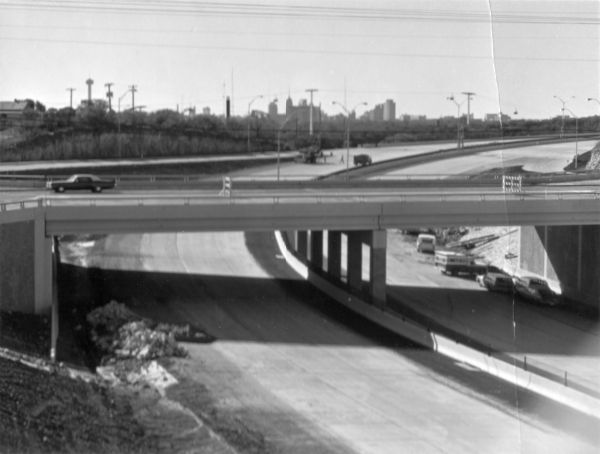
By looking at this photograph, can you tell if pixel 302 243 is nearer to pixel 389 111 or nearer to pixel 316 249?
pixel 316 249

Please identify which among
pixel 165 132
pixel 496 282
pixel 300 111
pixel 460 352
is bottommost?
pixel 460 352

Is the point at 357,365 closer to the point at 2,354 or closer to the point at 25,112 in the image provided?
the point at 2,354

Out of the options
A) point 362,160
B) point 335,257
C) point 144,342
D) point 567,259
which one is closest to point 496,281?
point 567,259

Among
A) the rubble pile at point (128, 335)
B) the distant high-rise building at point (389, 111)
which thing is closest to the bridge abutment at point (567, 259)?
the rubble pile at point (128, 335)

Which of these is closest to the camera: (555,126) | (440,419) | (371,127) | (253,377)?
(555,126)

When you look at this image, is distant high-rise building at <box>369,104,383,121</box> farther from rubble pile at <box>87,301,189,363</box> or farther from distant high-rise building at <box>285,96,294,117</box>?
rubble pile at <box>87,301,189,363</box>

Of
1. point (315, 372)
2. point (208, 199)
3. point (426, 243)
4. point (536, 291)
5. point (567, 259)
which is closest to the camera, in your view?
point (315, 372)

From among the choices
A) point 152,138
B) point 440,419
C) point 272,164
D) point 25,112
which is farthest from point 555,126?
point 272,164

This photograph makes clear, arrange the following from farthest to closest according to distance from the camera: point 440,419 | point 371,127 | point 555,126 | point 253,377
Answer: point 371,127
point 253,377
point 440,419
point 555,126
